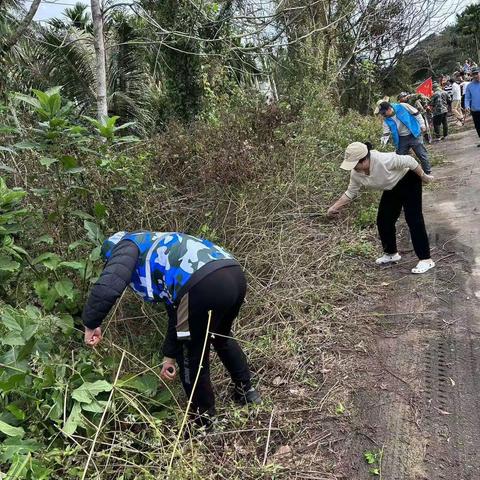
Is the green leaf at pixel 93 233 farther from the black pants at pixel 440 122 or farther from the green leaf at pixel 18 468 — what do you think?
→ the black pants at pixel 440 122

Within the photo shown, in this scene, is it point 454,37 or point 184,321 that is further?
point 454,37

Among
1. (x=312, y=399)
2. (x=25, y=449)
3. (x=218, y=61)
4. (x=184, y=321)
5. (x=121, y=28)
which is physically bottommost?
(x=312, y=399)

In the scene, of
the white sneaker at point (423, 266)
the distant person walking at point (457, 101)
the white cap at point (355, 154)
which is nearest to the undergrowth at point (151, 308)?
the white sneaker at point (423, 266)

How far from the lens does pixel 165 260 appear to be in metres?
2.72

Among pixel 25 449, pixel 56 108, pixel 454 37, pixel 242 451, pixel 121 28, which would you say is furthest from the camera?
pixel 454 37

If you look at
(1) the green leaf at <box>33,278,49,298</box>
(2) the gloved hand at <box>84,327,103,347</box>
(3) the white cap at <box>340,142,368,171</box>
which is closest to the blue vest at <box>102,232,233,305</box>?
(2) the gloved hand at <box>84,327,103,347</box>

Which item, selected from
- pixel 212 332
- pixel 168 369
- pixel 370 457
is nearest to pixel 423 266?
pixel 370 457

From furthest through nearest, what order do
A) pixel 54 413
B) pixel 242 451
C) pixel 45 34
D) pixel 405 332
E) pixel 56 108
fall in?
1. pixel 45 34
2. pixel 405 332
3. pixel 56 108
4. pixel 242 451
5. pixel 54 413

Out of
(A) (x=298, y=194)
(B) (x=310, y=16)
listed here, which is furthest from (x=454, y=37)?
(A) (x=298, y=194)

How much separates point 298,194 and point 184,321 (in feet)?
11.8

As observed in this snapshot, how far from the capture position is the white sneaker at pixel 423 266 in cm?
493

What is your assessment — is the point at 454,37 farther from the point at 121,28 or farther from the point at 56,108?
the point at 56,108

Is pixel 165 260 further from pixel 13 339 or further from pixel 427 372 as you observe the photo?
pixel 427 372

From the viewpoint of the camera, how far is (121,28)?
1277 centimetres
